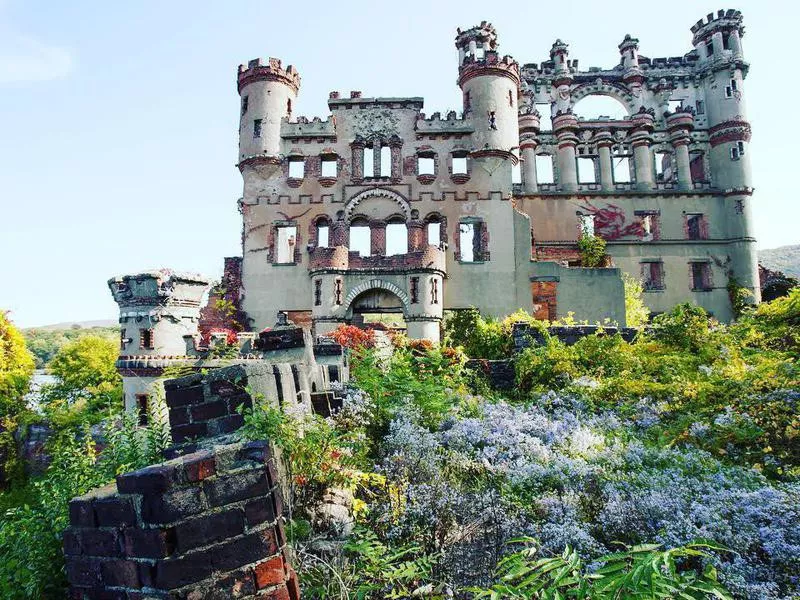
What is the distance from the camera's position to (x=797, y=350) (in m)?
8.34

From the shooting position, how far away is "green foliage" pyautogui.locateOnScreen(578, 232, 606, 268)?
86.7ft

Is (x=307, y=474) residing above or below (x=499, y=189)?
below

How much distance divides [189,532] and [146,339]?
9.08 metres

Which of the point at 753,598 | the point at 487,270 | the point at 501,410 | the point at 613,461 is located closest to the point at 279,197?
the point at 487,270

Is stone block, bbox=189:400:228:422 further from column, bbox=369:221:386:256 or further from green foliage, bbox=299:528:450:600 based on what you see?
column, bbox=369:221:386:256

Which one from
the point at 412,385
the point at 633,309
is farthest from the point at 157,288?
the point at 633,309

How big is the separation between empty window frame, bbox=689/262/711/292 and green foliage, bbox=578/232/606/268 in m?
5.39

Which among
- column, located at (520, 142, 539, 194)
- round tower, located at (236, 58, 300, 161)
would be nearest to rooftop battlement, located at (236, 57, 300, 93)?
round tower, located at (236, 58, 300, 161)

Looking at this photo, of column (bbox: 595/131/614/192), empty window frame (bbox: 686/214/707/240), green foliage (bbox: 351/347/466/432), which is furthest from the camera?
column (bbox: 595/131/614/192)

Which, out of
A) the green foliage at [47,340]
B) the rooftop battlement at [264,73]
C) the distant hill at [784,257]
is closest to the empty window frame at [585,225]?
the rooftop battlement at [264,73]

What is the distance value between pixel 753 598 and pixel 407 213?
23.5 m

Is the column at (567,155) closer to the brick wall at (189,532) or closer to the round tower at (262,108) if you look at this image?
the round tower at (262,108)

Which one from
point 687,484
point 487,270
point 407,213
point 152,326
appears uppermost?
point 407,213

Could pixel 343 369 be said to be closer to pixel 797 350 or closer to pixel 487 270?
pixel 797 350
